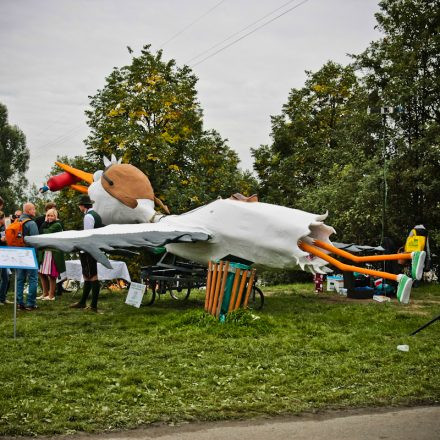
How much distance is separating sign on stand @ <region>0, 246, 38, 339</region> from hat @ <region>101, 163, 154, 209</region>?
13.8ft

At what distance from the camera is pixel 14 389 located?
5.77 metres

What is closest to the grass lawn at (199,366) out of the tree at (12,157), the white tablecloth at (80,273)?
the white tablecloth at (80,273)

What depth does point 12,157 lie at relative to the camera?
46000 millimetres

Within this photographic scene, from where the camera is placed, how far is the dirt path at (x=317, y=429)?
15.3ft

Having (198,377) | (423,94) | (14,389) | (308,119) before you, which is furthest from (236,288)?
(308,119)

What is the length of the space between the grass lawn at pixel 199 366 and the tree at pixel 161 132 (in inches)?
572

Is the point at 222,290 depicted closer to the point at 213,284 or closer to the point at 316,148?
the point at 213,284

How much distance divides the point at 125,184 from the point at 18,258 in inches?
183

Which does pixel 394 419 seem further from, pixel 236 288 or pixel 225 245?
pixel 225 245

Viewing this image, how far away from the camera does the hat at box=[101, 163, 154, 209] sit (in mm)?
12547

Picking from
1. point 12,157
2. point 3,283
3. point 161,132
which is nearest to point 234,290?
point 3,283

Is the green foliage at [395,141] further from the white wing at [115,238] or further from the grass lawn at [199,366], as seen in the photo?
the grass lawn at [199,366]

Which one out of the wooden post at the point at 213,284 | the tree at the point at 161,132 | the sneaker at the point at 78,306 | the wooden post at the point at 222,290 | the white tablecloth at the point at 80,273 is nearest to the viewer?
the wooden post at the point at 222,290

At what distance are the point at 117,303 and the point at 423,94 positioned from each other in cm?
1133
